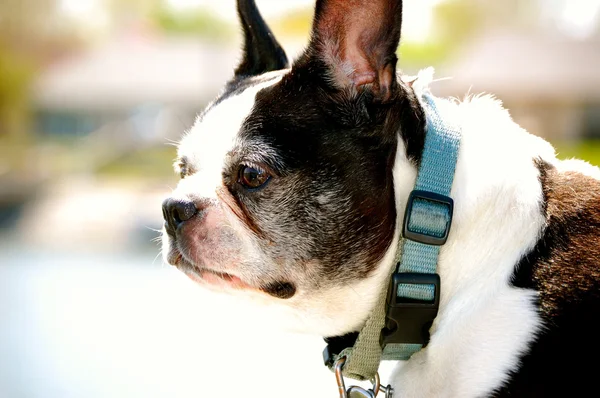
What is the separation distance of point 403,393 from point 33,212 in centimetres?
982

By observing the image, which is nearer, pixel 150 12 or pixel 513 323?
pixel 513 323

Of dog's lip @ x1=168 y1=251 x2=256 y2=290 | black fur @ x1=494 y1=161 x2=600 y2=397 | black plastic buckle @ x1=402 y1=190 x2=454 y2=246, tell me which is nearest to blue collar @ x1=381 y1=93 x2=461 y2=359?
black plastic buckle @ x1=402 y1=190 x2=454 y2=246

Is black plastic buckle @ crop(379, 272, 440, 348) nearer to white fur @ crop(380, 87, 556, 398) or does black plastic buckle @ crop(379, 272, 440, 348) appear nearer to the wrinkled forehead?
white fur @ crop(380, 87, 556, 398)

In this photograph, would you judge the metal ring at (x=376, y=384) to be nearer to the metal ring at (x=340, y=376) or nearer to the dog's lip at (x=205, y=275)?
the metal ring at (x=340, y=376)

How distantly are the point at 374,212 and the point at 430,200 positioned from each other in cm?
13

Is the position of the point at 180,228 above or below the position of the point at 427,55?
below

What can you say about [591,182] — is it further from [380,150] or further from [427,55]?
[427,55]

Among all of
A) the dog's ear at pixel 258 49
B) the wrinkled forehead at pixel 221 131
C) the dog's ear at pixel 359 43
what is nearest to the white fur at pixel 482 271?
the dog's ear at pixel 359 43

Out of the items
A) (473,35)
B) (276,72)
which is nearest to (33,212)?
(276,72)

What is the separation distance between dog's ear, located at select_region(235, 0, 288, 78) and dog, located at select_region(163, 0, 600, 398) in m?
0.26

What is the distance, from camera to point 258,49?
5.75 ft

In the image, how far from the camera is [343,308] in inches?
54.1

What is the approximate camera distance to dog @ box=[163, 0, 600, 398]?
1.20 metres

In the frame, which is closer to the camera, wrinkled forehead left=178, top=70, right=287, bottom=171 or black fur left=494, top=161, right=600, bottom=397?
black fur left=494, top=161, right=600, bottom=397
